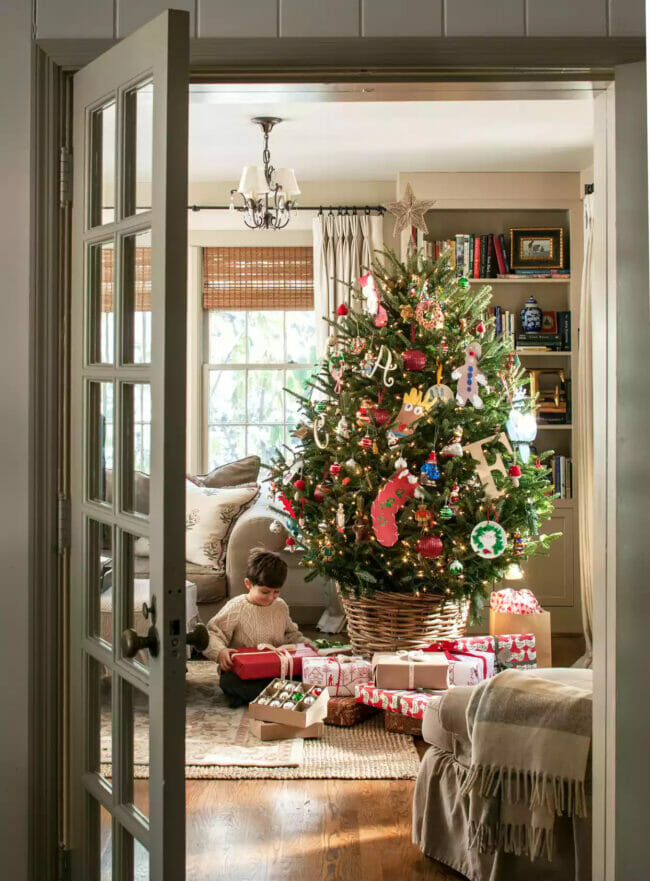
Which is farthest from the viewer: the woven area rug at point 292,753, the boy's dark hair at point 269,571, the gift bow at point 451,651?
the boy's dark hair at point 269,571

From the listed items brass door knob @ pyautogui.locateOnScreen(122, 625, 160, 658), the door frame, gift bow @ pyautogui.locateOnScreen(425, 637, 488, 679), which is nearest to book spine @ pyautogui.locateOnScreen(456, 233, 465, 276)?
gift bow @ pyautogui.locateOnScreen(425, 637, 488, 679)

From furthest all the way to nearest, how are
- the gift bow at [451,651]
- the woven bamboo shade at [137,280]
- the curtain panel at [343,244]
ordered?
the curtain panel at [343,244] < the gift bow at [451,651] < the woven bamboo shade at [137,280]

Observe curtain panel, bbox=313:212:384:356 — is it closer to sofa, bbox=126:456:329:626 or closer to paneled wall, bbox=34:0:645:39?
sofa, bbox=126:456:329:626

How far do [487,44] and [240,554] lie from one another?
12.4ft

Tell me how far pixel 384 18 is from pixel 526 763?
1.75 m

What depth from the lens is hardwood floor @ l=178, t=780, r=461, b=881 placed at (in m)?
2.80

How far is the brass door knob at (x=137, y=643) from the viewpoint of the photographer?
166 centimetres

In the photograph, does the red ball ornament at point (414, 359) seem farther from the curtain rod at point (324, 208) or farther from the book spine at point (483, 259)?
the curtain rod at point (324, 208)

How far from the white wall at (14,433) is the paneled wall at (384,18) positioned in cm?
13

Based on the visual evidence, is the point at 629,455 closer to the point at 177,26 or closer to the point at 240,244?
the point at 177,26

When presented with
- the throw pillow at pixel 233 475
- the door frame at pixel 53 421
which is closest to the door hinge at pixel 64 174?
the door frame at pixel 53 421

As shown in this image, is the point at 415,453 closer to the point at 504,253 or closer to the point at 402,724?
the point at 402,724

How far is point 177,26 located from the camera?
168 centimetres

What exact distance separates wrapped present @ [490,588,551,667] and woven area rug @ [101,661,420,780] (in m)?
1.01
